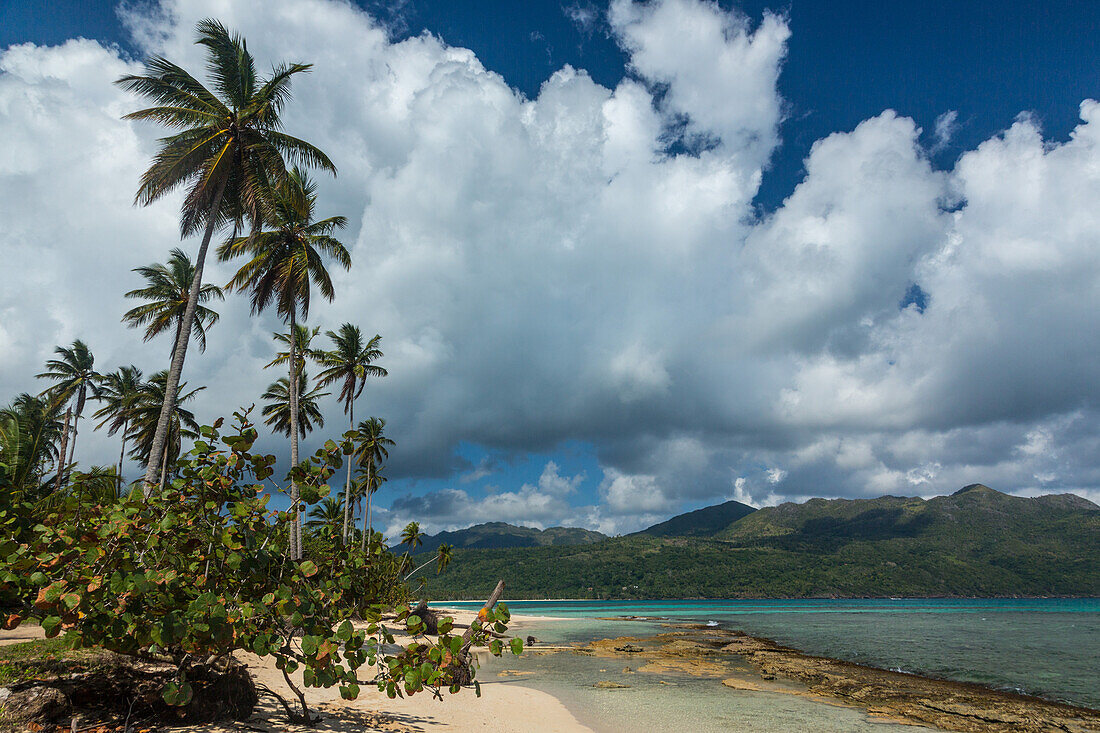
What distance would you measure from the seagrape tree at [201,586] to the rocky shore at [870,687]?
14.9 metres

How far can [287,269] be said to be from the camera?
23594 mm

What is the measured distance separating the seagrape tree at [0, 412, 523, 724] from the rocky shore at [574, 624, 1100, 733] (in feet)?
48.8

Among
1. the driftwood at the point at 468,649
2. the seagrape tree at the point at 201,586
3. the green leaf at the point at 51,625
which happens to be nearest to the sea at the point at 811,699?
the driftwood at the point at 468,649

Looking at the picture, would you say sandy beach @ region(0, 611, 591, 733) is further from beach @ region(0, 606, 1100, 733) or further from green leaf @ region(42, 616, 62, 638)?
green leaf @ region(42, 616, 62, 638)

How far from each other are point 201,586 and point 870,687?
2110cm

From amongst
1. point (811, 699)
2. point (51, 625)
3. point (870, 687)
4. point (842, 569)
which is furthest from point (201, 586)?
point (842, 569)

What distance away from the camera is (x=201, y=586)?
20.7 ft

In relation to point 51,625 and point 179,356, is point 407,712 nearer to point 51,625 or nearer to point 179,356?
point 51,625

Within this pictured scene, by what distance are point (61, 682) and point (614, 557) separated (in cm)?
19967

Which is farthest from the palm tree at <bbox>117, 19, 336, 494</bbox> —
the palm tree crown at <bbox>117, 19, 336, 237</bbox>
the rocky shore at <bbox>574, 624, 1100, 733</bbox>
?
the rocky shore at <bbox>574, 624, 1100, 733</bbox>

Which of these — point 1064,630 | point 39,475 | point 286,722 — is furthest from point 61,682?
point 1064,630

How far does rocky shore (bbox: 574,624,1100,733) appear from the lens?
14.1m

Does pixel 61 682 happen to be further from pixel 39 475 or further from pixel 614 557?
pixel 614 557

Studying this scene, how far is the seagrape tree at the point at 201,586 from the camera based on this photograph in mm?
5582
